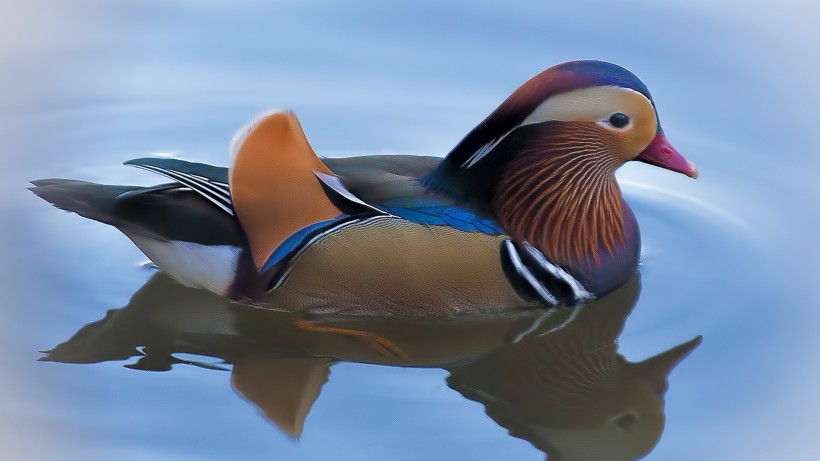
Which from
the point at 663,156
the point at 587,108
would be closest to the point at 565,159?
the point at 587,108

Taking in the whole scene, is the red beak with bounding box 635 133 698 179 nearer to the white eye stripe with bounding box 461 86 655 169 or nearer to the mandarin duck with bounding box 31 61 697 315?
the mandarin duck with bounding box 31 61 697 315

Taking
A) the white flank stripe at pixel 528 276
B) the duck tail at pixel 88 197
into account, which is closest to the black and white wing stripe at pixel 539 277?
the white flank stripe at pixel 528 276

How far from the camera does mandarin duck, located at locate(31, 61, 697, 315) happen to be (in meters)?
5.22

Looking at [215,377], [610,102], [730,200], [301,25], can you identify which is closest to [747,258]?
[730,200]

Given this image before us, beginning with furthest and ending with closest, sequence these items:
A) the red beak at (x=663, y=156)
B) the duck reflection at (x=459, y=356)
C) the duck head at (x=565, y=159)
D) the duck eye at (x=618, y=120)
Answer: the red beak at (x=663, y=156) < the duck eye at (x=618, y=120) < the duck head at (x=565, y=159) < the duck reflection at (x=459, y=356)

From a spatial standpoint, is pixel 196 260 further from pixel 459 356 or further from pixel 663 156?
pixel 663 156

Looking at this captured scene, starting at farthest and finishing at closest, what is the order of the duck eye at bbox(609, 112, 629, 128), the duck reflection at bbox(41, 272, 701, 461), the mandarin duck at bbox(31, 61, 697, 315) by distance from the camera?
1. the duck eye at bbox(609, 112, 629, 128)
2. the mandarin duck at bbox(31, 61, 697, 315)
3. the duck reflection at bbox(41, 272, 701, 461)

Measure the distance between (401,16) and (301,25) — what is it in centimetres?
55

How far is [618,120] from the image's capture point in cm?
545

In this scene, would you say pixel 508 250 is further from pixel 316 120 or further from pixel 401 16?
pixel 401 16

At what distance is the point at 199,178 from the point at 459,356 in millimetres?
1203

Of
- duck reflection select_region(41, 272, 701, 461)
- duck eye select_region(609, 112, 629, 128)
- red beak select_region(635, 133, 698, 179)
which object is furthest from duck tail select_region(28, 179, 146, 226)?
red beak select_region(635, 133, 698, 179)

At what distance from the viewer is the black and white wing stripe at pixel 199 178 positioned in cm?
530

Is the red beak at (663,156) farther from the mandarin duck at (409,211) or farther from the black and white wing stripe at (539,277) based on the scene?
the black and white wing stripe at (539,277)
